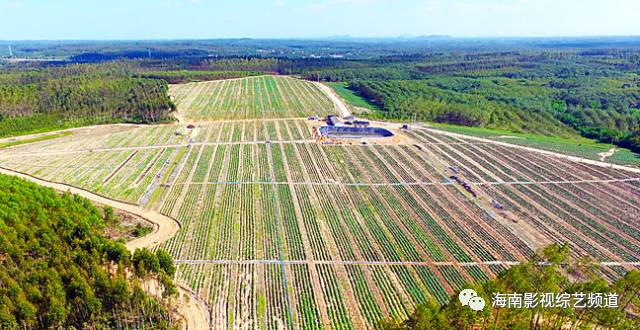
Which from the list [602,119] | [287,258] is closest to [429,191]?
[287,258]

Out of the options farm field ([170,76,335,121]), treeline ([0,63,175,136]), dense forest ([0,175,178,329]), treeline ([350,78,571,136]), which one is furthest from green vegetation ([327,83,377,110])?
dense forest ([0,175,178,329])

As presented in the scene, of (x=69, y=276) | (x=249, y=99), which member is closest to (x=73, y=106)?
(x=249, y=99)

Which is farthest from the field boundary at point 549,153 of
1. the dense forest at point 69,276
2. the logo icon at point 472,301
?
the dense forest at point 69,276

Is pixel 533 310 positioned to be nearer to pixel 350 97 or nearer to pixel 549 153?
pixel 549 153

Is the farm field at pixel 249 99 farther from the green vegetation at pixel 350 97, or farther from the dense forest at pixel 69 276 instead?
the dense forest at pixel 69 276

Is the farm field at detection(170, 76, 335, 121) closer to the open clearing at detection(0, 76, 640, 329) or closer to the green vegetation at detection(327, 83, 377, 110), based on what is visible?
the green vegetation at detection(327, 83, 377, 110)

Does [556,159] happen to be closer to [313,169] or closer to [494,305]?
[313,169]
